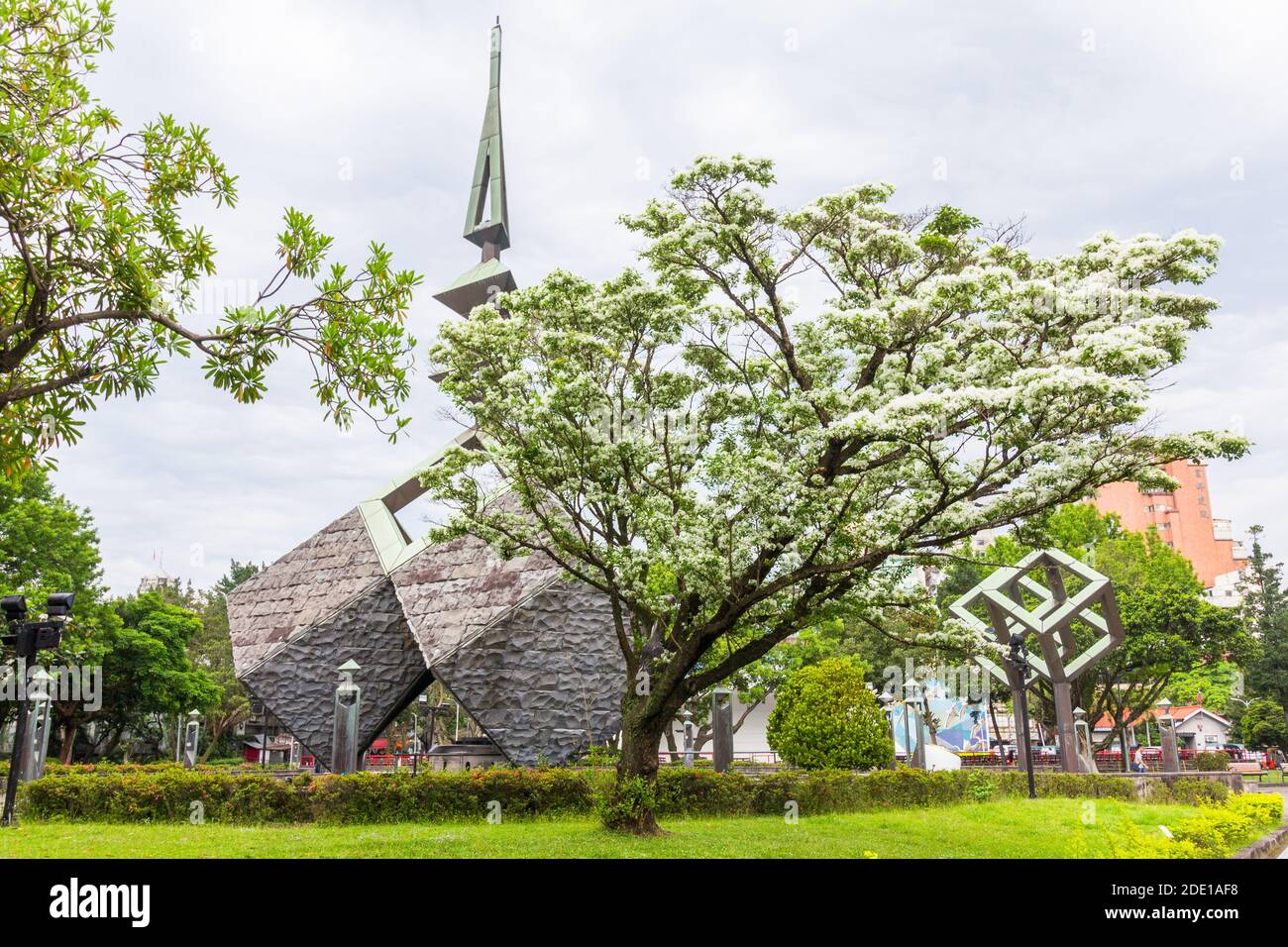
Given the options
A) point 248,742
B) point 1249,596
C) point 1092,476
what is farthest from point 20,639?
point 1249,596

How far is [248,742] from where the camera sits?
189ft

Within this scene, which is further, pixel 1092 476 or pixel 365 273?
pixel 1092 476

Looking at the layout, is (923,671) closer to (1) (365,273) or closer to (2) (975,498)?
(2) (975,498)

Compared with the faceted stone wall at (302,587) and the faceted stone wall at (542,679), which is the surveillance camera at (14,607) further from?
the faceted stone wall at (302,587)

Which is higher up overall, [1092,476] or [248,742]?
[1092,476]

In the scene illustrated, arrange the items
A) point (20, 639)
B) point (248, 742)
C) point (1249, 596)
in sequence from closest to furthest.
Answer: point (20, 639), point (1249, 596), point (248, 742)

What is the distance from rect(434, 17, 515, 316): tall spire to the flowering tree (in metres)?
18.9

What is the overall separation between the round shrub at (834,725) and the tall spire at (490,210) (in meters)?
18.1

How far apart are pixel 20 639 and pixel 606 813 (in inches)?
317

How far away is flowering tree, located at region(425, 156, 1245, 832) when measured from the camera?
9.47 m

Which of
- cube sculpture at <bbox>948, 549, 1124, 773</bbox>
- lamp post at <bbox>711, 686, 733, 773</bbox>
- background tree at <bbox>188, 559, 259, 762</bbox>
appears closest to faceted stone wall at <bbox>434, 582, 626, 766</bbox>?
lamp post at <bbox>711, 686, 733, 773</bbox>

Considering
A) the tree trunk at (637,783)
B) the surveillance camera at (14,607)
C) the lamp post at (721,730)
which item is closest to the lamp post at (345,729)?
the surveillance camera at (14,607)

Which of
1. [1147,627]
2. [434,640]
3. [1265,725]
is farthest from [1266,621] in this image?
[434,640]
